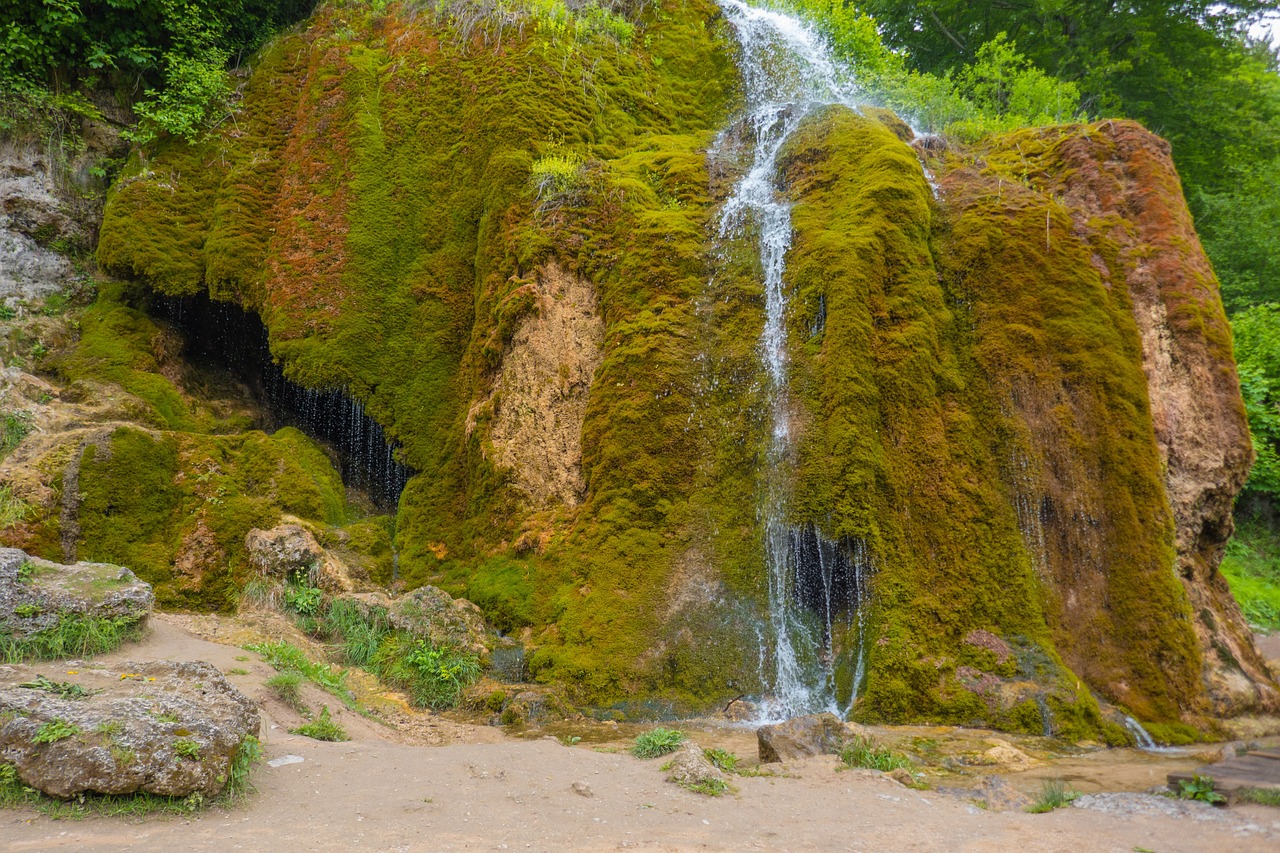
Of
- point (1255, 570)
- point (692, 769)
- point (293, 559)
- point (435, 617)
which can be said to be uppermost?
point (1255, 570)

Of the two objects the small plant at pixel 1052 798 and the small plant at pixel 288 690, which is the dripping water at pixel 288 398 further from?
the small plant at pixel 1052 798

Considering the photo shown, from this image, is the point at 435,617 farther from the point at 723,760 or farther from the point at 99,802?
the point at 99,802

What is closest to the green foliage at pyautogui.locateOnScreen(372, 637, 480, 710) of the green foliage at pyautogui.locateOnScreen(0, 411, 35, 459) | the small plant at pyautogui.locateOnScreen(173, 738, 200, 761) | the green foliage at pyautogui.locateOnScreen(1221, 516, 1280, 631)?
the small plant at pyautogui.locateOnScreen(173, 738, 200, 761)

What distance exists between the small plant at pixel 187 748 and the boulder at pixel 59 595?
9.42 ft

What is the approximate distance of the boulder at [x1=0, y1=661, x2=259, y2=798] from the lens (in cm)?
395

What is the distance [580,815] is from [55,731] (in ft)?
9.24

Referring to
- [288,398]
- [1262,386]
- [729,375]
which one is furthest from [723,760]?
[1262,386]

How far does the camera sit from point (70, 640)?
20.5 ft

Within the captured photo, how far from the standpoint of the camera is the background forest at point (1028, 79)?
1347 cm

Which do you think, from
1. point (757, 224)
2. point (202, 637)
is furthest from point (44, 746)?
point (757, 224)

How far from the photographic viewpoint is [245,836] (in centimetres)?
392

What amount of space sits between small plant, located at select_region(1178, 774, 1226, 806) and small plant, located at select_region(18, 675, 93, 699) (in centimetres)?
677

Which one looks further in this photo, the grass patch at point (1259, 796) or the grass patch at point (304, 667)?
the grass patch at point (304, 667)

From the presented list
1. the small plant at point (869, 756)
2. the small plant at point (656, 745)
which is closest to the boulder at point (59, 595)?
the small plant at point (656, 745)
